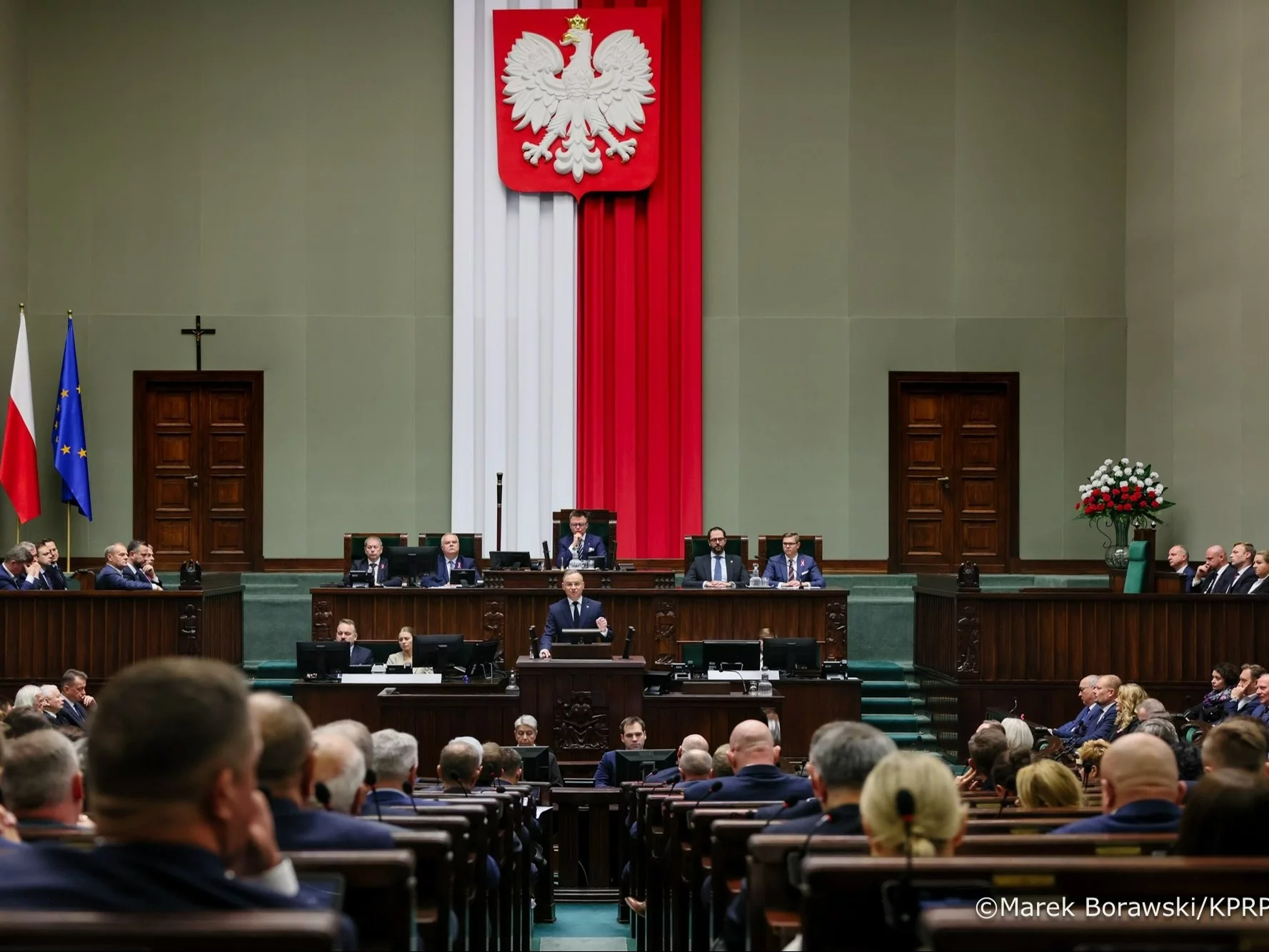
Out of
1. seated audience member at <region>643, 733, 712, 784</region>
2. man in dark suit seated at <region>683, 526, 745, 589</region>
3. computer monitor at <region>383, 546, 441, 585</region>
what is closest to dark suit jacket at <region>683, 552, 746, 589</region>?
man in dark suit seated at <region>683, 526, 745, 589</region>

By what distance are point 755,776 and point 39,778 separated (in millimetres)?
2630

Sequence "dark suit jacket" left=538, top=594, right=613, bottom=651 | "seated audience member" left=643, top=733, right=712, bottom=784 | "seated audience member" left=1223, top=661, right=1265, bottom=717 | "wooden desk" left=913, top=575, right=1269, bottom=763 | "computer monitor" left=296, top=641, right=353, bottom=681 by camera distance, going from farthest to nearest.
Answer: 1. "wooden desk" left=913, top=575, right=1269, bottom=763
2. "dark suit jacket" left=538, top=594, right=613, bottom=651
3. "computer monitor" left=296, top=641, right=353, bottom=681
4. "seated audience member" left=1223, top=661, right=1265, bottom=717
5. "seated audience member" left=643, top=733, right=712, bottom=784

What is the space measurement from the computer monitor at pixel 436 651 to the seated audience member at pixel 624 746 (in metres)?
1.56

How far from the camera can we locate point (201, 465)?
1510cm

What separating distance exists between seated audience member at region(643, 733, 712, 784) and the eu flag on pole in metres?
8.15

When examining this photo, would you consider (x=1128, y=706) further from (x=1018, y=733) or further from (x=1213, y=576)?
(x=1213, y=576)

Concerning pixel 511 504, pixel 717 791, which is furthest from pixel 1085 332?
pixel 717 791

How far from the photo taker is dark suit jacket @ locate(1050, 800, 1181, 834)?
3.58 metres

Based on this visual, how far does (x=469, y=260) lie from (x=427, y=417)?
1.67 metres

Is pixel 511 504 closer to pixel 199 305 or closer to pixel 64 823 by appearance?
pixel 199 305

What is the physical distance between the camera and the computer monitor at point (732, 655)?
420 inches

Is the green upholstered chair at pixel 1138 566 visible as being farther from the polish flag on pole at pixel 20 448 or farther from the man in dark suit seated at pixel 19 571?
the polish flag on pole at pixel 20 448

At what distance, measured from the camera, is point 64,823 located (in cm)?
353

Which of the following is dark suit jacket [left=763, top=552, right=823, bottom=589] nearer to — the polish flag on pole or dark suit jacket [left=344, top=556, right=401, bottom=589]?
dark suit jacket [left=344, top=556, right=401, bottom=589]
